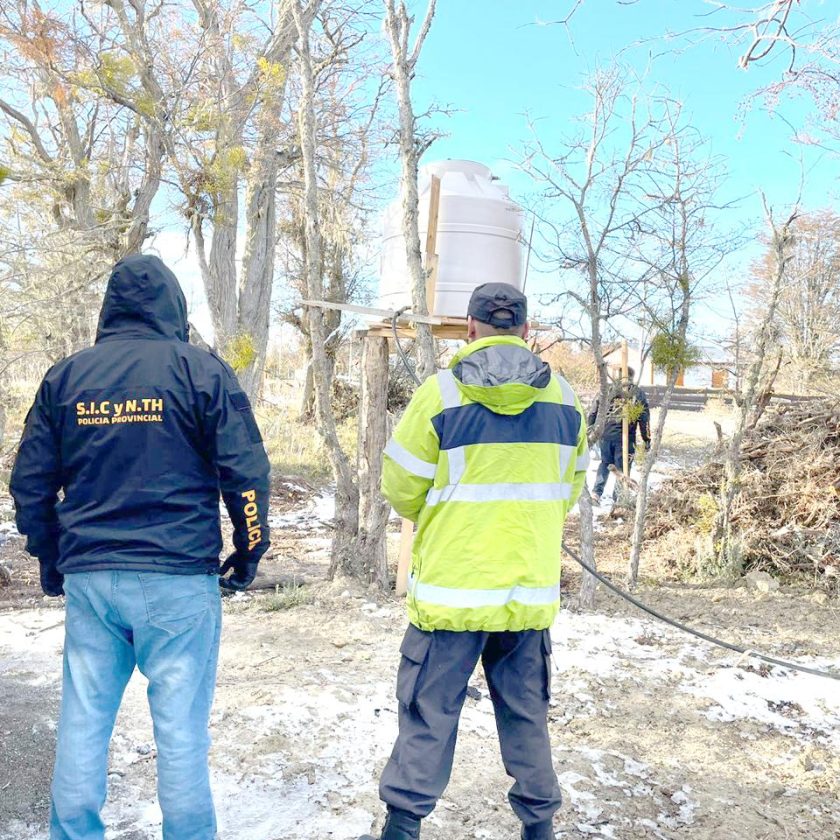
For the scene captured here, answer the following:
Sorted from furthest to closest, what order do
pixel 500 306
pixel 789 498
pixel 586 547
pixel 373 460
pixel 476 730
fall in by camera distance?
pixel 789 498 → pixel 373 460 → pixel 586 547 → pixel 476 730 → pixel 500 306

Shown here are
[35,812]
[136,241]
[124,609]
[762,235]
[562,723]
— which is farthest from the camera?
[136,241]

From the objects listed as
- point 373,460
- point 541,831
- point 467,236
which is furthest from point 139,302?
point 373,460

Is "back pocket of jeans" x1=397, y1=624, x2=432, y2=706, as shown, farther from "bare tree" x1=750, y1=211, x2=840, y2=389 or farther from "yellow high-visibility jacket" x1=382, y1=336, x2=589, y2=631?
"bare tree" x1=750, y1=211, x2=840, y2=389

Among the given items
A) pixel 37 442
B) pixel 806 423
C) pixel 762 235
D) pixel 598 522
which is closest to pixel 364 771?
pixel 37 442

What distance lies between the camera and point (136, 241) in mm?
9406

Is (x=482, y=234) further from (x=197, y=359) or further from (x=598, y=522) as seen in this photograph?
(x=598, y=522)

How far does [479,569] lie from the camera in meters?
2.24

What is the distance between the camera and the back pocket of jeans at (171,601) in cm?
207

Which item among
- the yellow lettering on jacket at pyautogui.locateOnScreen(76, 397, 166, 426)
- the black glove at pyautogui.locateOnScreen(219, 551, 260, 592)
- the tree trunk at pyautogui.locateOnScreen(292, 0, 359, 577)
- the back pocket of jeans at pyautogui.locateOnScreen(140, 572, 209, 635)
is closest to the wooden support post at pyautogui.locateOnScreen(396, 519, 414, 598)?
the tree trunk at pyautogui.locateOnScreen(292, 0, 359, 577)

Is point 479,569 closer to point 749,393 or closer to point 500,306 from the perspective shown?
point 500,306

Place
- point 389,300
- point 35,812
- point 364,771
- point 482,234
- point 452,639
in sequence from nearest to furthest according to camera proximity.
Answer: point 452,639 < point 35,812 < point 364,771 < point 482,234 < point 389,300

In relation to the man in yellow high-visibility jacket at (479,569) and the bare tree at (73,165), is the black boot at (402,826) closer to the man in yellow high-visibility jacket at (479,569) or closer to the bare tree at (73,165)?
the man in yellow high-visibility jacket at (479,569)

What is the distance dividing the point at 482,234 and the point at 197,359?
3122 mm

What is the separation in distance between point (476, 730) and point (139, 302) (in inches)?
98.2
